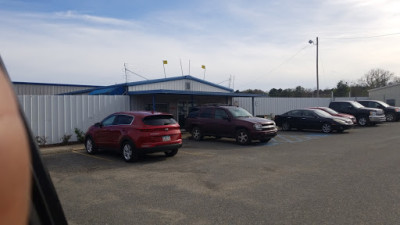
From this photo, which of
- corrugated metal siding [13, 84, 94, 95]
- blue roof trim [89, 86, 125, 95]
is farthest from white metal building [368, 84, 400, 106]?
corrugated metal siding [13, 84, 94, 95]

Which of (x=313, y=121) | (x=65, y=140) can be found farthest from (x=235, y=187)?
(x=313, y=121)

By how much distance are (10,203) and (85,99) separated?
1652cm

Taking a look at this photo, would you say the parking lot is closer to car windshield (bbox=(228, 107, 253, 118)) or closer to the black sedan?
car windshield (bbox=(228, 107, 253, 118))

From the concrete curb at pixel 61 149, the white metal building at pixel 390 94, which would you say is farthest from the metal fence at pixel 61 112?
the white metal building at pixel 390 94

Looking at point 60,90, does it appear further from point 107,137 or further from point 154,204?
point 154,204

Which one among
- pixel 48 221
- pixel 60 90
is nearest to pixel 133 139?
pixel 48 221

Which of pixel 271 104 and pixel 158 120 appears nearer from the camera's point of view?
pixel 158 120

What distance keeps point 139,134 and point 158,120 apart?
0.87 m

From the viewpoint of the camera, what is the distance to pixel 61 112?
627 inches

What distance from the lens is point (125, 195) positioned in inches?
Result: 275

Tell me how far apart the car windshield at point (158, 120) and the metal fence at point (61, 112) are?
6.62 metres

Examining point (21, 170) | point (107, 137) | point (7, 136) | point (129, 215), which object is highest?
point (7, 136)

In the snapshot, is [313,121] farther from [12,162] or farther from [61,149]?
[12,162]

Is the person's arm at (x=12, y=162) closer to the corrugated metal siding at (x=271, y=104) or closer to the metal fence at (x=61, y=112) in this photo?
the metal fence at (x=61, y=112)
